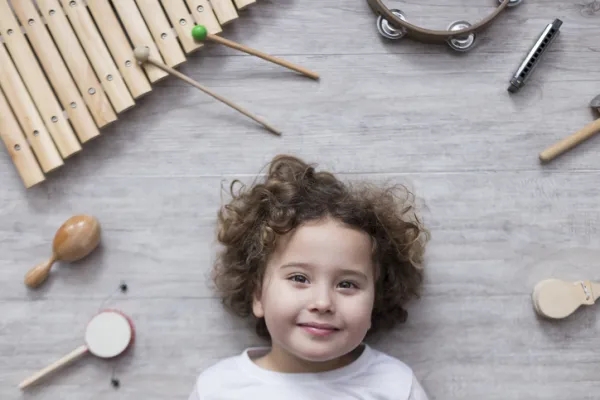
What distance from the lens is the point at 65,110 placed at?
1188mm

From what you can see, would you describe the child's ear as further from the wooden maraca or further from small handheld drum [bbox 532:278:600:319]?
small handheld drum [bbox 532:278:600:319]

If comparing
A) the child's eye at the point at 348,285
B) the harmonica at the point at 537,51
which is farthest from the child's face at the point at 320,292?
the harmonica at the point at 537,51

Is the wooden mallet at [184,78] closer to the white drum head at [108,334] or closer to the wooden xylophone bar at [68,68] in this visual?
the wooden xylophone bar at [68,68]

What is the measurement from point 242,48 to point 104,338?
56cm

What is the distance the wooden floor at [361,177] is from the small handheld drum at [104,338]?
0.03 meters

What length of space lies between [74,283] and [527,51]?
36.7 inches

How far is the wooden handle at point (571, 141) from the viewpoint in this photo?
123 cm

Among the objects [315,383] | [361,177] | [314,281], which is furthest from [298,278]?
[361,177]

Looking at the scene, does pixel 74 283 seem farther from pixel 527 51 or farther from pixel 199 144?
pixel 527 51

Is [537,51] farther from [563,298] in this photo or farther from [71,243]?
[71,243]

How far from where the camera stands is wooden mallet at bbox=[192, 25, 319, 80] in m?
1.19

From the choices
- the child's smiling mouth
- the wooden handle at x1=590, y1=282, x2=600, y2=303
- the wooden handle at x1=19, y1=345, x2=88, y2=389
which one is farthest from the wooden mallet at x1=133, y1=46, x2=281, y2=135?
the wooden handle at x1=590, y1=282, x2=600, y2=303

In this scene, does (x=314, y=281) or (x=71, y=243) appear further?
(x=71, y=243)

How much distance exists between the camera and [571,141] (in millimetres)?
1233
